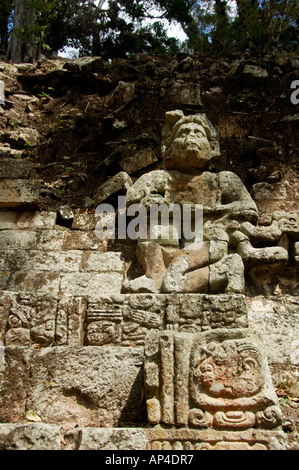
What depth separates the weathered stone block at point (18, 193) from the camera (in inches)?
241

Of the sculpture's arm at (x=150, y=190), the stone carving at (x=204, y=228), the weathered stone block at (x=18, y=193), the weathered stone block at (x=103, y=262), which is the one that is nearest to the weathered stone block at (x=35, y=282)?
the weathered stone block at (x=103, y=262)

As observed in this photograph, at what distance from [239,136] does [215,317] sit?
4646 mm

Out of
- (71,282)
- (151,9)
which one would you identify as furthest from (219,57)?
(71,282)

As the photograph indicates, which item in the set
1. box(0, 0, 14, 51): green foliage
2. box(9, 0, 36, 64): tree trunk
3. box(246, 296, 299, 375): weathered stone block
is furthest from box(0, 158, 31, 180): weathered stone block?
box(0, 0, 14, 51): green foliage

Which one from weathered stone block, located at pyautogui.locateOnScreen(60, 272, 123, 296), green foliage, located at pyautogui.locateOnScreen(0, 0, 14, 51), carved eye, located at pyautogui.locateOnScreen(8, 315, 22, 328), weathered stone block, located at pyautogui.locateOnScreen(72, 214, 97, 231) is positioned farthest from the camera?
green foliage, located at pyautogui.locateOnScreen(0, 0, 14, 51)

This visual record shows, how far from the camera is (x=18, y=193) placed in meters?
6.17

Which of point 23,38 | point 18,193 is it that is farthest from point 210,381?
point 23,38

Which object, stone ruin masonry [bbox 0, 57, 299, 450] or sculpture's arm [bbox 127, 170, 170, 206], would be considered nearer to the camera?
stone ruin masonry [bbox 0, 57, 299, 450]

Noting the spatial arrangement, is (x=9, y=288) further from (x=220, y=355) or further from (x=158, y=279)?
(x=220, y=355)

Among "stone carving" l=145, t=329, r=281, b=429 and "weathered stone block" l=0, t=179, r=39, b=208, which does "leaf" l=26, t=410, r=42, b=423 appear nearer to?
"stone carving" l=145, t=329, r=281, b=429

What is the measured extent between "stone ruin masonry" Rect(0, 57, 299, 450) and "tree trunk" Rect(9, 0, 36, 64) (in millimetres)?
5957

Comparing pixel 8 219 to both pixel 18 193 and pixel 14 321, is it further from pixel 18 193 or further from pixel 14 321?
pixel 14 321

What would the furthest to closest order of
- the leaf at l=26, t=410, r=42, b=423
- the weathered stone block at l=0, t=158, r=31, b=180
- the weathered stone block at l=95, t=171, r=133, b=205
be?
the weathered stone block at l=95, t=171, r=133, b=205 → the weathered stone block at l=0, t=158, r=31, b=180 → the leaf at l=26, t=410, r=42, b=423

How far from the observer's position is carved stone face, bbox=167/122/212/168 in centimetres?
575
